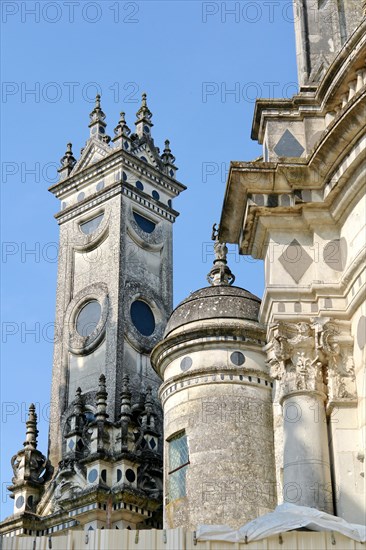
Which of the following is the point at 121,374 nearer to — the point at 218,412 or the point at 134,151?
the point at 134,151

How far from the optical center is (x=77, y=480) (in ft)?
101

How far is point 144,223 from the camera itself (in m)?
38.3

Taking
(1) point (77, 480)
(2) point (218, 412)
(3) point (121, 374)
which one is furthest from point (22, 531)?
(2) point (218, 412)

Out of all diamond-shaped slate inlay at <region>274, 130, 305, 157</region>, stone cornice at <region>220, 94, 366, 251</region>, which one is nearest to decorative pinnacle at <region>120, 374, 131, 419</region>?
stone cornice at <region>220, 94, 366, 251</region>

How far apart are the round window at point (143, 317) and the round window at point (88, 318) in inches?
46.6

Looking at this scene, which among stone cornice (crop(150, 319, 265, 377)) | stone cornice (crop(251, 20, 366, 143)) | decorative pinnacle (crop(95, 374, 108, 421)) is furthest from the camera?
decorative pinnacle (crop(95, 374, 108, 421))

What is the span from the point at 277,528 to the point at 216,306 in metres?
10.9

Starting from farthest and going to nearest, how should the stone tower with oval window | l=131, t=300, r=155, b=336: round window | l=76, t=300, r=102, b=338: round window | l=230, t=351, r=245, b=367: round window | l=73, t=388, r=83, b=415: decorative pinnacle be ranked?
l=76, t=300, r=102, b=338: round window, l=131, t=300, r=155, b=336: round window, l=73, t=388, r=83, b=415: decorative pinnacle, the stone tower with oval window, l=230, t=351, r=245, b=367: round window

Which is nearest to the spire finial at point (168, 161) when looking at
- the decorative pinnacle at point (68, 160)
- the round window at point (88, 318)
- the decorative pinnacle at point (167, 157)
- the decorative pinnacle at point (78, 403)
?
the decorative pinnacle at point (167, 157)

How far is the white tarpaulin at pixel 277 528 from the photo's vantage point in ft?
34.3

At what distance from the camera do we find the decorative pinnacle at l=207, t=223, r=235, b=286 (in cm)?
2295

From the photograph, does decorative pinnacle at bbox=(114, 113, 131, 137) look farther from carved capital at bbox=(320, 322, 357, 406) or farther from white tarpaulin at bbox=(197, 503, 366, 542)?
white tarpaulin at bbox=(197, 503, 366, 542)

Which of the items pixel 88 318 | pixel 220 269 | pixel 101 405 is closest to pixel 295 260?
pixel 220 269

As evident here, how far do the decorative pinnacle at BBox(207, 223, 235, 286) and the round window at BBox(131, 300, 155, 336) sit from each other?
1284cm
